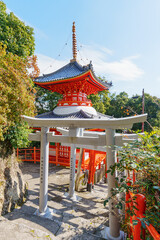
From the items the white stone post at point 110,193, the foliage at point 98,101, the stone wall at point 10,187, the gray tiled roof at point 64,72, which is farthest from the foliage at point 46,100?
the white stone post at point 110,193

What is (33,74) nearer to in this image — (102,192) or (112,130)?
(112,130)

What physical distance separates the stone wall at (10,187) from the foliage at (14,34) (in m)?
4.09

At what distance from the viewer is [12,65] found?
12.5ft

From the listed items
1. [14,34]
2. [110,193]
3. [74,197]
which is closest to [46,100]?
[14,34]

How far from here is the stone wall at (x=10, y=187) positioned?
3779 millimetres

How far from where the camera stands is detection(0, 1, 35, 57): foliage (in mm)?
5047

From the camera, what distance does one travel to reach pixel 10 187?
4.13 meters

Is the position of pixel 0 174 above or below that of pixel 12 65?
below

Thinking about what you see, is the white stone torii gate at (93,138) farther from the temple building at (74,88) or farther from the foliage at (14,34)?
the foliage at (14,34)

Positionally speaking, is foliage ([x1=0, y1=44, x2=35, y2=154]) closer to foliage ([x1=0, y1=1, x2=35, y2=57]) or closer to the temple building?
foliage ([x1=0, y1=1, x2=35, y2=57])

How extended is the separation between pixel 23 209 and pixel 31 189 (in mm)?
1576

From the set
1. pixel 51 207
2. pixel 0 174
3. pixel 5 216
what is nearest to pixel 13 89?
pixel 0 174

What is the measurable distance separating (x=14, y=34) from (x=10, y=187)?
18.3 feet

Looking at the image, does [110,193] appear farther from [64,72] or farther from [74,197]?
[64,72]
